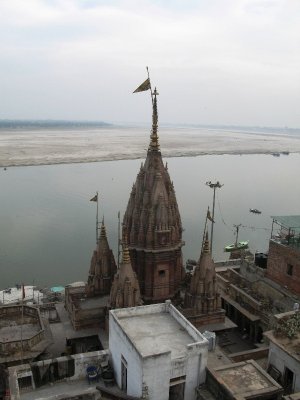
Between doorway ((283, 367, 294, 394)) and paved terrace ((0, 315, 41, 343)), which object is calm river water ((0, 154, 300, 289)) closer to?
paved terrace ((0, 315, 41, 343))

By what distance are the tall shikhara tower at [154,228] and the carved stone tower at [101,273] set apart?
175 cm

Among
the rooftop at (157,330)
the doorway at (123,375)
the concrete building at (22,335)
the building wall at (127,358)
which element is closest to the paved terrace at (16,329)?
the concrete building at (22,335)

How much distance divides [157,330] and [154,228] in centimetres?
672

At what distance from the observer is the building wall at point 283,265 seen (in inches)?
971

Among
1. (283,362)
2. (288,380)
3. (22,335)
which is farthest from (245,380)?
(22,335)

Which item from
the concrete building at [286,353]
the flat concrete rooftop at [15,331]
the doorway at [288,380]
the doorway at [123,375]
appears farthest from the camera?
the flat concrete rooftop at [15,331]

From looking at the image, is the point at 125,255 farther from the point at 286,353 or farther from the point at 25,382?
the point at 286,353

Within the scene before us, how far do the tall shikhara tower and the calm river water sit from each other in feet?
52.2

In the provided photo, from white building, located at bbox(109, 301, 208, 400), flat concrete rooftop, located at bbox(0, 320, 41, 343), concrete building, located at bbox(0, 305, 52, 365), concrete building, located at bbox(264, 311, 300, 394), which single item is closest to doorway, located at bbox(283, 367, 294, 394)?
concrete building, located at bbox(264, 311, 300, 394)

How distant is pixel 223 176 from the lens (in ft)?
344

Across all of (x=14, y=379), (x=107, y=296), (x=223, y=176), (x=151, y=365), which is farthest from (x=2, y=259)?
(x=223, y=176)

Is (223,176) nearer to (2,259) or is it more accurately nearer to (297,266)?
(2,259)

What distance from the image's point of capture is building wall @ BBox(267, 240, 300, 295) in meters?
24.7

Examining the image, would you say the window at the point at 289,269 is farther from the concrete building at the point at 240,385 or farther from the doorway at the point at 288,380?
the concrete building at the point at 240,385
